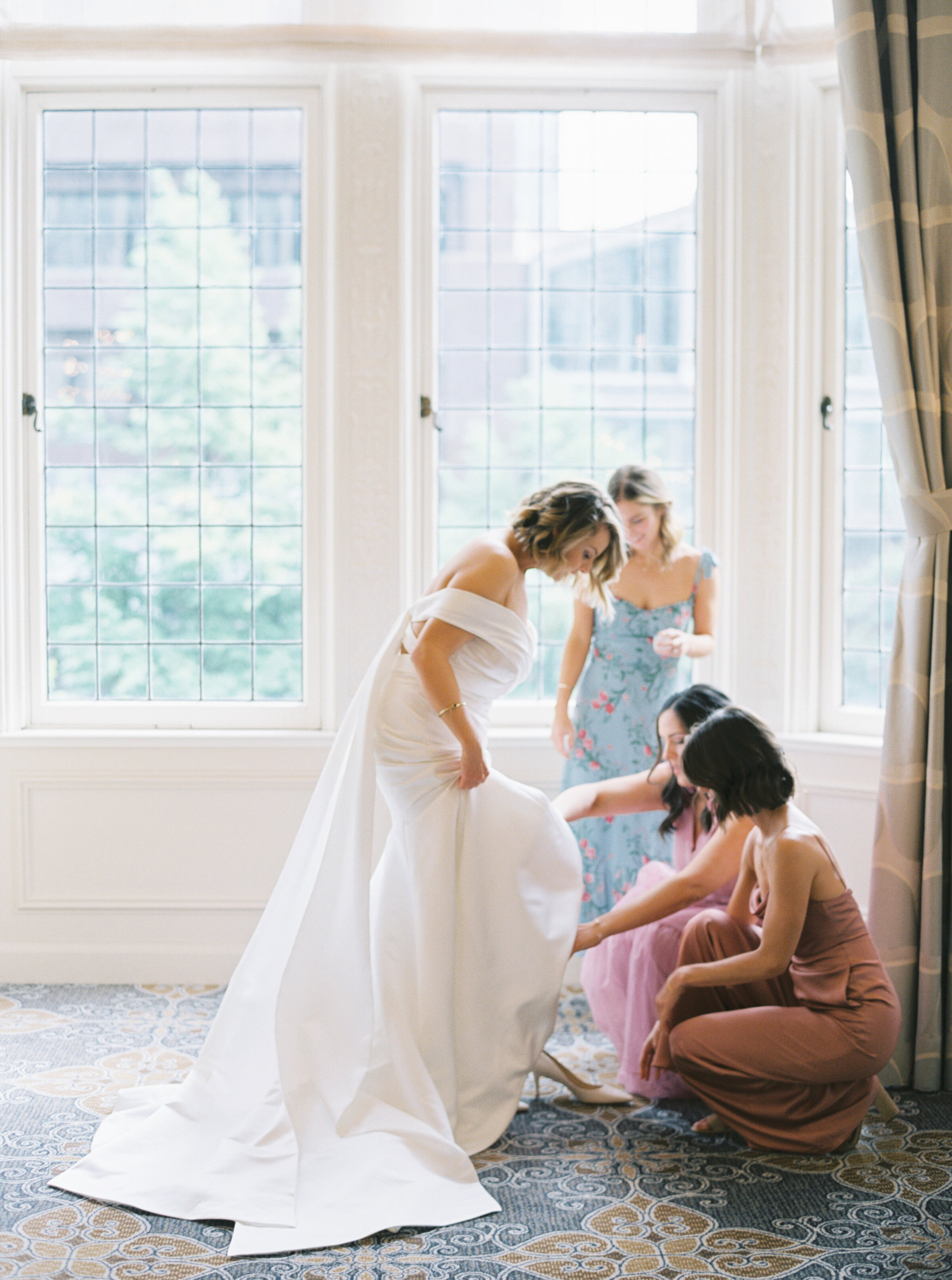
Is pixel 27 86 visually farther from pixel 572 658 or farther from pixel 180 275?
pixel 572 658

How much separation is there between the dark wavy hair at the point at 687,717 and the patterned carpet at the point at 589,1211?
0.71 metres

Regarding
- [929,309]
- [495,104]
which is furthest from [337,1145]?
[495,104]

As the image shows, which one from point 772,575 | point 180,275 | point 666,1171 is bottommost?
point 666,1171

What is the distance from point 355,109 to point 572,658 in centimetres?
198

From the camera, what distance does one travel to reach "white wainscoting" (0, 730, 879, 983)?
12.3ft

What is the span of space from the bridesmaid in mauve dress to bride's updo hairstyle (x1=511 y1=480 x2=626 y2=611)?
21.4 inches

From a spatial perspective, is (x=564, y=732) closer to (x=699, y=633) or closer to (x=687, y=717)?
(x=699, y=633)

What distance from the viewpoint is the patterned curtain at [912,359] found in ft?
9.88

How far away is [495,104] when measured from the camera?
12.6 ft

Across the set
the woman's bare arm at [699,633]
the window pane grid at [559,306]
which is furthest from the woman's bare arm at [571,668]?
the window pane grid at [559,306]

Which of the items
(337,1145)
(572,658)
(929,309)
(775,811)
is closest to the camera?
(337,1145)

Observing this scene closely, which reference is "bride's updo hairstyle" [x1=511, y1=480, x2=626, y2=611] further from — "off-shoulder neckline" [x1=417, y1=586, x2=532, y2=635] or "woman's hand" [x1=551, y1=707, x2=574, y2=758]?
"woman's hand" [x1=551, y1=707, x2=574, y2=758]

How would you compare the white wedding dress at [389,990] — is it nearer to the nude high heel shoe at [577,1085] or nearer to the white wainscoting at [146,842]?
the nude high heel shoe at [577,1085]

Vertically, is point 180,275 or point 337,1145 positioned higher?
point 180,275
